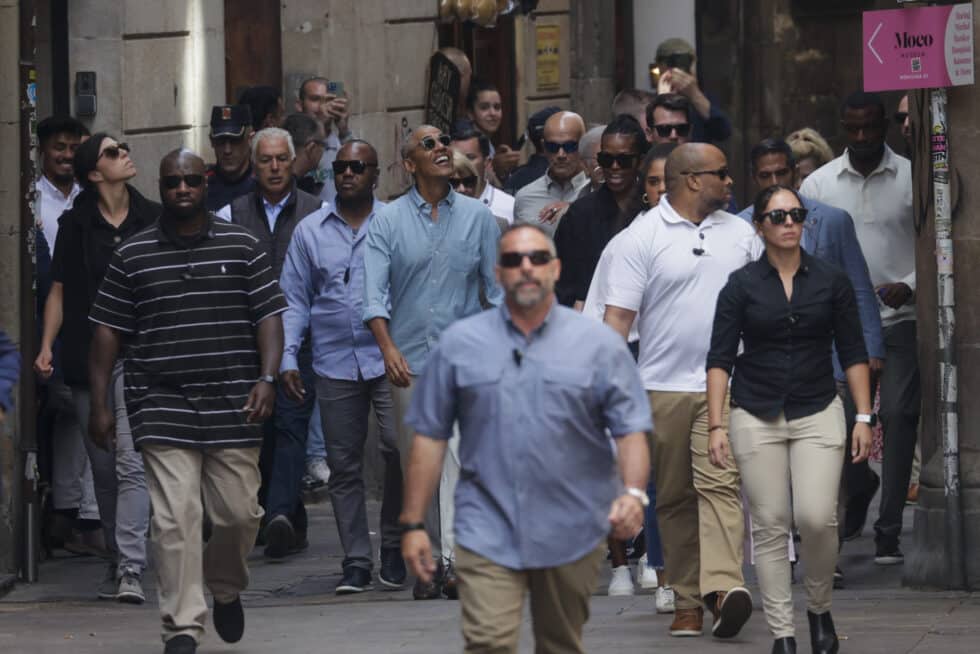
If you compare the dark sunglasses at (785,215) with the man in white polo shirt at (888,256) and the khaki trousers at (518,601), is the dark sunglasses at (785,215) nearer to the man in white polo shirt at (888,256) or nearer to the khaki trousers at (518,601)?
the khaki trousers at (518,601)

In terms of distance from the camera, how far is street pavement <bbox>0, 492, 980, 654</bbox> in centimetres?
911

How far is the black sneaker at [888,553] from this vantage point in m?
11.2

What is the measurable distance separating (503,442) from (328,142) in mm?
7961

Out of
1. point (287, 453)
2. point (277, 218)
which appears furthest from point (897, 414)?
point (277, 218)

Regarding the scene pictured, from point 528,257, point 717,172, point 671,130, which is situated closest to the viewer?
point 528,257

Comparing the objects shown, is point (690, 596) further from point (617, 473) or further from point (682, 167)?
point (617, 473)

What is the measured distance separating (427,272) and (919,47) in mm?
2336

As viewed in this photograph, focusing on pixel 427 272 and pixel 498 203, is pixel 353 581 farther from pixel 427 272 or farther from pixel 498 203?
pixel 498 203

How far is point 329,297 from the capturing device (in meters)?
10.9

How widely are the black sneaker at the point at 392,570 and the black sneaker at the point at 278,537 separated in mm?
955

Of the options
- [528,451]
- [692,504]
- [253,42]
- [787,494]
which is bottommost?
[692,504]

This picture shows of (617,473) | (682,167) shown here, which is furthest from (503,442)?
(682,167)

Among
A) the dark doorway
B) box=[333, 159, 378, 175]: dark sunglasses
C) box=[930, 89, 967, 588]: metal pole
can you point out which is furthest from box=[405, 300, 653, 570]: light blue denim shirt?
the dark doorway

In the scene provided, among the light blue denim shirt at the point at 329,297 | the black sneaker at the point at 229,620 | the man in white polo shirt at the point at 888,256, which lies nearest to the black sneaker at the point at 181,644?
the black sneaker at the point at 229,620
